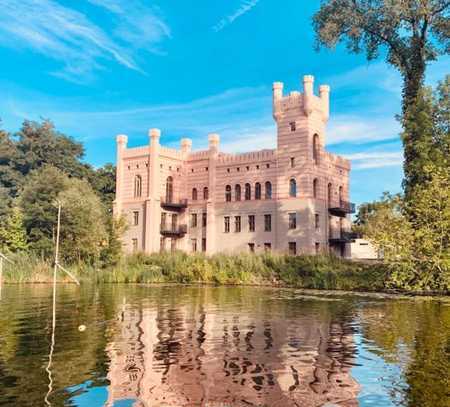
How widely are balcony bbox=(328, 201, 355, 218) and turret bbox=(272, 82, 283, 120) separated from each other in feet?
27.1

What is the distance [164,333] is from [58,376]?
13.2ft

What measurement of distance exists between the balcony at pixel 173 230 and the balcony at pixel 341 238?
503 inches

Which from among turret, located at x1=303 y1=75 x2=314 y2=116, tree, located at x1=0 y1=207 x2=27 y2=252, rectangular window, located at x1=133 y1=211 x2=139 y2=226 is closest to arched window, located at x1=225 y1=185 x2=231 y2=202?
rectangular window, located at x1=133 y1=211 x2=139 y2=226

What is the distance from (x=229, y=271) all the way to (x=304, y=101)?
1611cm

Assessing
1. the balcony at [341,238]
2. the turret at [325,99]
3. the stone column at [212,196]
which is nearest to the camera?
the turret at [325,99]

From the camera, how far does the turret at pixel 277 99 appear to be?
4097 centimetres

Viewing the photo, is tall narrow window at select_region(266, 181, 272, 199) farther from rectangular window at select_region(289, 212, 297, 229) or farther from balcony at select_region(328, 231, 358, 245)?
balcony at select_region(328, 231, 358, 245)

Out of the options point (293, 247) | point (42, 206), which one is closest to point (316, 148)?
point (293, 247)

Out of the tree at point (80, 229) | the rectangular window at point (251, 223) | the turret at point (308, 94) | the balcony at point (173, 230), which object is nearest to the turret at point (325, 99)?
the turret at point (308, 94)

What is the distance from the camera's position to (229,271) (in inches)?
1161

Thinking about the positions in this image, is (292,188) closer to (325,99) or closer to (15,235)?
(325,99)

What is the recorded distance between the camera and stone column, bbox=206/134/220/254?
44.2 metres

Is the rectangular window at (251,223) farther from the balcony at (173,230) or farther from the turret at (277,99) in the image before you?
the turret at (277,99)

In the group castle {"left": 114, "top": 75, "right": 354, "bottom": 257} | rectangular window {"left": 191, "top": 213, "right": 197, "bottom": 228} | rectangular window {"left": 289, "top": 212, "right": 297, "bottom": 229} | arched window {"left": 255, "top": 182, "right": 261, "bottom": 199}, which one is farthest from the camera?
rectangular window {"left": 191, "top": 213, "right": 197, "bottom": 228}
